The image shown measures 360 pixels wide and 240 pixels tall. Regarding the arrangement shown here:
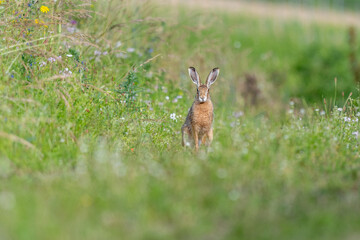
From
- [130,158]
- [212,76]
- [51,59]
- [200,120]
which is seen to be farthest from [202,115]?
[51,59]

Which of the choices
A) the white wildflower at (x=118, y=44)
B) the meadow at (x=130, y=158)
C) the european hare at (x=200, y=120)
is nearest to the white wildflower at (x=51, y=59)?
the meadow at (x=130, y=158)

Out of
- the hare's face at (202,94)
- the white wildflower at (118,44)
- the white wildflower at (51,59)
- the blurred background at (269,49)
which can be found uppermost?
the white wildflower at (51,59)

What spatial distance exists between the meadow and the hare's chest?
416mm

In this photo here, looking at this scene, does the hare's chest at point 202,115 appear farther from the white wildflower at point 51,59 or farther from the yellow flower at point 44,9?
the yellow flower at point 44,9

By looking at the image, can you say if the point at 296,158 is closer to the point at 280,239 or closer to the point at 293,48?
the point at 280,239

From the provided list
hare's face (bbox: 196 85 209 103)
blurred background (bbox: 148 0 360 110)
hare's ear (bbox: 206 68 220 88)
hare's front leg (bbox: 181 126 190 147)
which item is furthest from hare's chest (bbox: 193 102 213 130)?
blurred background (bbox: 148 0 360 110)

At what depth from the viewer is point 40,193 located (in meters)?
4.82

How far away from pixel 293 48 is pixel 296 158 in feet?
66.6

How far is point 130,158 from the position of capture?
240 inches

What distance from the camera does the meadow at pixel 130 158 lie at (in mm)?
4434

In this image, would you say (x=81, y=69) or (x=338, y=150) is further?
(x=81, y=69)

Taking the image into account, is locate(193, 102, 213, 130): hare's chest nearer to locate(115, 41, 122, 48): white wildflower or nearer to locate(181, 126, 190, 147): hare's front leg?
locate(181, 126, 190, 147): hare's front leg

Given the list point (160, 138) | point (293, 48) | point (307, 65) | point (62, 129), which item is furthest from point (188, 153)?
point (293, 48)

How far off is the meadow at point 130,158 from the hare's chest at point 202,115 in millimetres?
416
